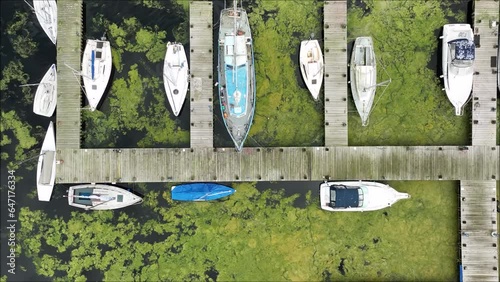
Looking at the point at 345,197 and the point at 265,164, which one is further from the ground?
the point at 265,164

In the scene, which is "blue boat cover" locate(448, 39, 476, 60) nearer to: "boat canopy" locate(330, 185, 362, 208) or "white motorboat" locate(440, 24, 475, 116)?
"white motorboat" locate(440, 24, 475, 116)

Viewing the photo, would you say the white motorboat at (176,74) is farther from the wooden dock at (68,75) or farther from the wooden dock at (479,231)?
the wooden dock at (479,231)

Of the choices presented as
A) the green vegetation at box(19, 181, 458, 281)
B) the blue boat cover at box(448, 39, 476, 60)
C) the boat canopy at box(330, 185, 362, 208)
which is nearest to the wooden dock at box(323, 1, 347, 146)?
the boat canopy at box(330, 185, 362, 208)

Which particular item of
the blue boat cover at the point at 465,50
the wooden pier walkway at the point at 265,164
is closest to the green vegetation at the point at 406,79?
the wooden pier walkway at the point at 265,164

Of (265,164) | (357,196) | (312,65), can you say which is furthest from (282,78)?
(357,196)

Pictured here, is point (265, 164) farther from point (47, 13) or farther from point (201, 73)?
point (47, 13)

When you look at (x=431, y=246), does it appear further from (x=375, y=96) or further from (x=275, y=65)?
(x=275, y=65)
